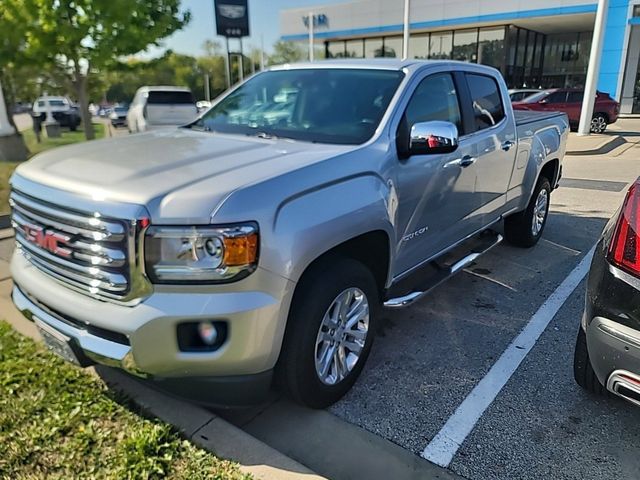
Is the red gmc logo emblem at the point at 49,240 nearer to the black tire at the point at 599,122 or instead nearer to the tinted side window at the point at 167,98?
the tinted side window at the point at 167,98

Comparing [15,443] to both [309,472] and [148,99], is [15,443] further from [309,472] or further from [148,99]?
[148,99]

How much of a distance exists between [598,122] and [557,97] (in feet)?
5.43

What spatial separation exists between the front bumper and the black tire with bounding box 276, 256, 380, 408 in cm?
13

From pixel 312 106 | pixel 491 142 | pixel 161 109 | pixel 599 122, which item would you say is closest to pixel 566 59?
pixel 599 122

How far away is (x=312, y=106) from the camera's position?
362 centimetres

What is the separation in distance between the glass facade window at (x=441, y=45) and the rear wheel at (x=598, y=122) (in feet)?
48.9

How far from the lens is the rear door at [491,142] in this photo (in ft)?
13.9

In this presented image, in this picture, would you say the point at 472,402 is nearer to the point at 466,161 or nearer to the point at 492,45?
the point at 466,161

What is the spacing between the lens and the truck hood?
7.28ft

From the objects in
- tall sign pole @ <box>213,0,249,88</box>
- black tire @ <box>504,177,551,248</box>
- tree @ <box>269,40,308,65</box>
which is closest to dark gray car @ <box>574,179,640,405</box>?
black tire @ <box>504,177,551,248</box>

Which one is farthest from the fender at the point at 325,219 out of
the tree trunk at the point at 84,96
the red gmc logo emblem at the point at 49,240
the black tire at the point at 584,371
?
the tree trunk at the point at 84,96

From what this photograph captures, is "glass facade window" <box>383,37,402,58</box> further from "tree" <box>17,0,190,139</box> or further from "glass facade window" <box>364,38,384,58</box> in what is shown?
"tree" <box>17,0,190,139</box>

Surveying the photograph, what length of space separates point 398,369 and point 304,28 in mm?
34374

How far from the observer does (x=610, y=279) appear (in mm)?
2352
